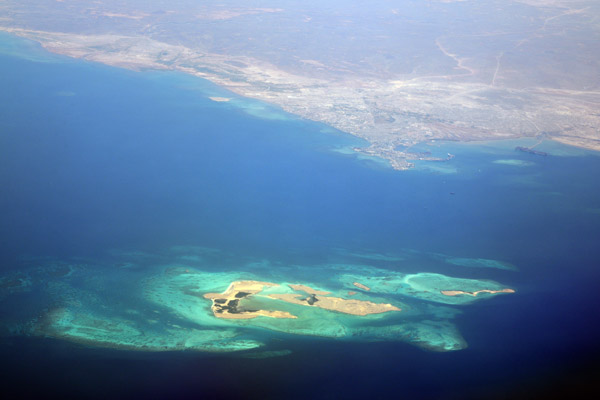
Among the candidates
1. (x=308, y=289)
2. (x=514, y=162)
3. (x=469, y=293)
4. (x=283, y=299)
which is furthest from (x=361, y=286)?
(x=514, y=162)

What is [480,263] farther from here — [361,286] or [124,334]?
[124,334]

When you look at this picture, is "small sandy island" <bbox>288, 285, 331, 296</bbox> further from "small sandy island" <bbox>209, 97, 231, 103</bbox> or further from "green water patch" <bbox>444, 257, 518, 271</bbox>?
"small sandy island" <bbox>209, 97, 231, 103</bbox>

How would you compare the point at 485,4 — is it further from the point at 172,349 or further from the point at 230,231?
the point at 172,349

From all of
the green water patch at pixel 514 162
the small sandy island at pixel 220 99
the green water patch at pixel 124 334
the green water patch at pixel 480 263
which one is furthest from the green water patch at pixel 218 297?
the small sandy island at pixel 220 99

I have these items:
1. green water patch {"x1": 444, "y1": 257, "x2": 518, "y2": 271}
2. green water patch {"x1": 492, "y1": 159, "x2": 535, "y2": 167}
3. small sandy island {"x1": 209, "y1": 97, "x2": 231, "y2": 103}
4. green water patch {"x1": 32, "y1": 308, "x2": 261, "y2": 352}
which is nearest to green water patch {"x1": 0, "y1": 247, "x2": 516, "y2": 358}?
green water patch {"x1": 32, "y1": 308, "x2": 261, "y2": 352}

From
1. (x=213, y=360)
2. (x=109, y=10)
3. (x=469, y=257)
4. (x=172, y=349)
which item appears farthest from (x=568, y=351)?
(x=109, y=10)

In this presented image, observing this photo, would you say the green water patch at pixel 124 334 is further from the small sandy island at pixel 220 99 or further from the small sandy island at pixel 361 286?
the small sandy island at pixel 220 99
